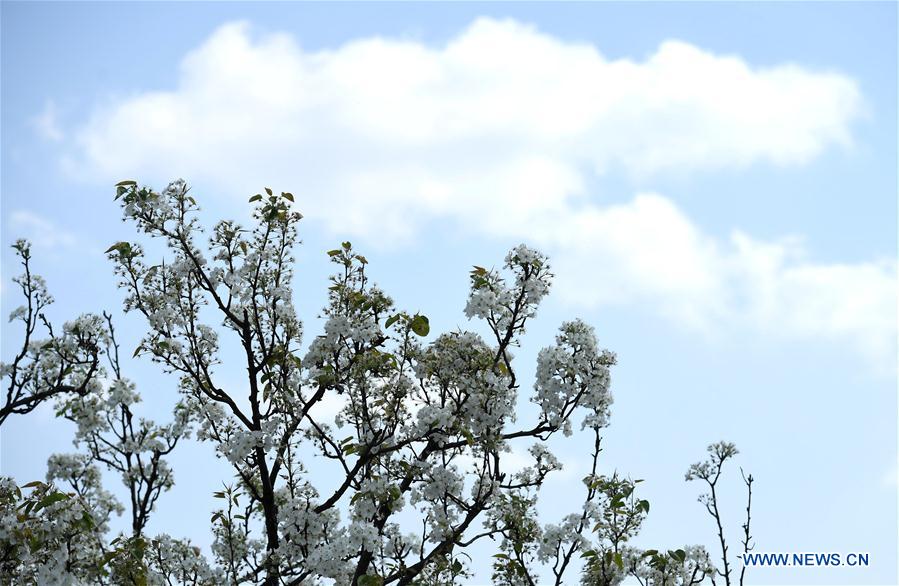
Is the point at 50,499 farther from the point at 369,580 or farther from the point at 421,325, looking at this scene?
the point at 421,325

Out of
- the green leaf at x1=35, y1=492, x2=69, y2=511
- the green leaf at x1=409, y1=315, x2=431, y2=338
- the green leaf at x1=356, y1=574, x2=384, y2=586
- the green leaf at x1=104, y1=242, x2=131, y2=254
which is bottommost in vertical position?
the green leaf at x1=356, y1=574, x2=384, y2=586

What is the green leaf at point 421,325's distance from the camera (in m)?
10.5

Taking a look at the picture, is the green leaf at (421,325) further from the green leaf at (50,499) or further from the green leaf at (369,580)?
the green leaf at (50,499)

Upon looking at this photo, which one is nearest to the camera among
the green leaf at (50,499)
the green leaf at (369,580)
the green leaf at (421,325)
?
the green leaf at (50,499)

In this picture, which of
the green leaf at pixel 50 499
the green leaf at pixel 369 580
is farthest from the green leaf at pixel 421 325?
the green leaf at pixel 50 499

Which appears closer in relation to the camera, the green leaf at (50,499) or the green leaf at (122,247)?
the green leaf at (50,499)

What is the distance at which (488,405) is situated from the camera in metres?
10.7

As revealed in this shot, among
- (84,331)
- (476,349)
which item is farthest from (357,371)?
(84,331)

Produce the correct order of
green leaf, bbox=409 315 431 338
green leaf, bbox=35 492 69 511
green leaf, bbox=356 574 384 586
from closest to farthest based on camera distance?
green leaf, bbox=35 492 69 511 < green leaf, bbox=356 574 384 586 < green leaf, bbox=409 315 431 338

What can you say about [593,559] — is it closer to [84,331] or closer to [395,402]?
[395,402]

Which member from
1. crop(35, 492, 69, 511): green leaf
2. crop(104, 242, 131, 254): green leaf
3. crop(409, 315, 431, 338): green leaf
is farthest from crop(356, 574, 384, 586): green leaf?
crop(104, 242, 131, 254): green leaf

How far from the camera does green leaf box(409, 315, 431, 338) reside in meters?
10.5

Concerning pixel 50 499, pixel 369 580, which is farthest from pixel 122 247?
pixel 369 580

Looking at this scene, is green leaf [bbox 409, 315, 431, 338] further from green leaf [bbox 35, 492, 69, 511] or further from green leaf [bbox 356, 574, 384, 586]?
green leaf [bbox 35, 492, 69, 511]
